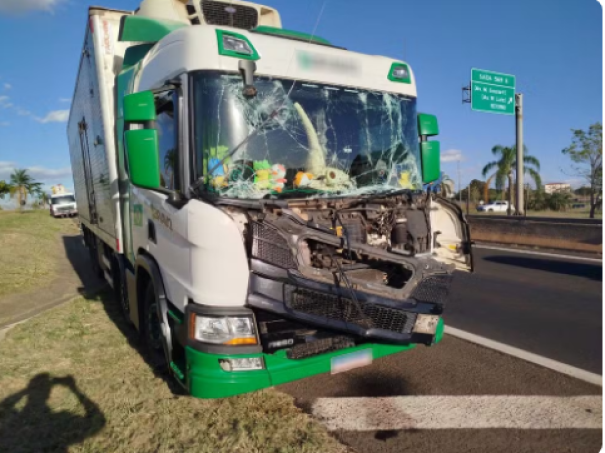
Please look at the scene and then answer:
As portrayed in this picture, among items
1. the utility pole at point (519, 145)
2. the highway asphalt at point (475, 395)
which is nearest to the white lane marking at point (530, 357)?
the highway asphalt at point (475, 395)

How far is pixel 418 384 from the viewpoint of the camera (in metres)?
4.01

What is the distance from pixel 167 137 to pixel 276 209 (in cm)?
111

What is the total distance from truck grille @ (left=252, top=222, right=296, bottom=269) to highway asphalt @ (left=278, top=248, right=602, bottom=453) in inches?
52.8

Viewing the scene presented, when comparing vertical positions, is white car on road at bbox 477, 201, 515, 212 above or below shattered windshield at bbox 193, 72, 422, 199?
below

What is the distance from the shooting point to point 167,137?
3.54m

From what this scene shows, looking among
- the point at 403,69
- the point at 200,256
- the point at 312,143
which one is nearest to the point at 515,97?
the point at 403,69

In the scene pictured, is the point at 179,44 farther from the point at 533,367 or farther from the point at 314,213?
the point at 533,367

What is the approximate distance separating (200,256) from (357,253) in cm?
128

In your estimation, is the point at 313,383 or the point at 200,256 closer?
the point at 200,256

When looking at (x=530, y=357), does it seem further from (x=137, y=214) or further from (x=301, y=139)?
(x=137, y=214)

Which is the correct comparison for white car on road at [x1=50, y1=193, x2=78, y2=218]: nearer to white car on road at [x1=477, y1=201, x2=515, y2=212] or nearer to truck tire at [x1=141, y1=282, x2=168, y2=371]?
truck tire at [x1=141, y1=282, x2=168, y2=371]

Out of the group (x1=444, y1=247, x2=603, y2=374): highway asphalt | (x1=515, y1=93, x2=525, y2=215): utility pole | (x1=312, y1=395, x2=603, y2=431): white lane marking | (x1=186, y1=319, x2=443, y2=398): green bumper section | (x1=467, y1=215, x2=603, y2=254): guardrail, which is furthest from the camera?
(x1=515, y1=93, x2=525, y2=215): utility pole

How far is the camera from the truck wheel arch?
3.53m

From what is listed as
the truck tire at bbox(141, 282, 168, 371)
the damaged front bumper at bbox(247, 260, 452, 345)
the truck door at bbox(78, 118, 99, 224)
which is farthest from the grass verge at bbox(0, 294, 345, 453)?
the truck door at bbox(78, 118, 99, 224)
